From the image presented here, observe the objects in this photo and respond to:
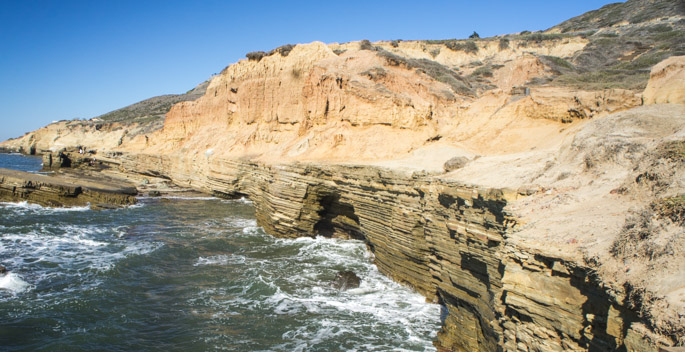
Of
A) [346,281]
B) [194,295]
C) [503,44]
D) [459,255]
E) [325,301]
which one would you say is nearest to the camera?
[459,255]

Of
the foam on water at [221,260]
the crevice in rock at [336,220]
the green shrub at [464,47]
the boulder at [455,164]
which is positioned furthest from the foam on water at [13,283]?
the green shrub at [464,47]

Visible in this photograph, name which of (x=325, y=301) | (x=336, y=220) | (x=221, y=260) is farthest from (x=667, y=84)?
(x=221, y=260)

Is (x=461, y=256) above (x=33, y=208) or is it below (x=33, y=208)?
above

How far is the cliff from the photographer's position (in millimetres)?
4980

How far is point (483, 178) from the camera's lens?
975 cm

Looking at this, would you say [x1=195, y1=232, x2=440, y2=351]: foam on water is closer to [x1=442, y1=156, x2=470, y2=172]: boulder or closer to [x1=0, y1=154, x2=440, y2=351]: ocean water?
[x1=0, y1=154, x2=440, y2=351]: ocean water

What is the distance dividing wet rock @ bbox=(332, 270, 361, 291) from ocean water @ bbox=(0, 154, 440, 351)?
24cm

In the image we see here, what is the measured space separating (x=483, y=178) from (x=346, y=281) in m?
6.26

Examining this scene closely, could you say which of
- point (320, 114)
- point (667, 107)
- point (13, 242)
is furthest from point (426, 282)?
point (13, 242)

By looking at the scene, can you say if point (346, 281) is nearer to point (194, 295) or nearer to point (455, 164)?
point (194, 295)

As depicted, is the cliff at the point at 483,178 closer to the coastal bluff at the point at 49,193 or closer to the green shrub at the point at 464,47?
the coastal bluff at the point at 49,193

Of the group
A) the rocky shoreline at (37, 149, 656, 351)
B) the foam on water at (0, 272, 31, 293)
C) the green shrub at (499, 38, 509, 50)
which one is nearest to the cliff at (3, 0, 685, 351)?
the rocky shoreline at (37, 149, 656, 351)

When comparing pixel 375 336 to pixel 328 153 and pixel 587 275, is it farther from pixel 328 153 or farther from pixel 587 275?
pixel 328 153

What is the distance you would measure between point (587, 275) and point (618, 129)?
191 inches
